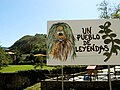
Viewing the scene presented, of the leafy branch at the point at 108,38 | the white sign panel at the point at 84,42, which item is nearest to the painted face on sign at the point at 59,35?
the white sign panel at the point at 84,42

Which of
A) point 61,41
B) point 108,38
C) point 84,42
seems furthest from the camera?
point 61,41

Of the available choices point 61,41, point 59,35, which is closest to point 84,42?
point 61,41

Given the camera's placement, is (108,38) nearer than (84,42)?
Yes

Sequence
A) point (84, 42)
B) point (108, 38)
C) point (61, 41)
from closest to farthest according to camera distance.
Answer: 1. point (108, 38)
2. point (84, 42)
3. point (61, 41)

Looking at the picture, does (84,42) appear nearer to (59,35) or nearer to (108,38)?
(108,38)

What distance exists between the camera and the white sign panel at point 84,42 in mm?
10000

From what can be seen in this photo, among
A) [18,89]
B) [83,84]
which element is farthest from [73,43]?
[18,89]

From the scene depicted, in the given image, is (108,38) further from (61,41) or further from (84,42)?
(61,41)

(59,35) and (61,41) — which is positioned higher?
(59,35)

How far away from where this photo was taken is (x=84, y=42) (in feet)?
33.4

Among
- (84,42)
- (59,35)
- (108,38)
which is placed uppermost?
(59,35)

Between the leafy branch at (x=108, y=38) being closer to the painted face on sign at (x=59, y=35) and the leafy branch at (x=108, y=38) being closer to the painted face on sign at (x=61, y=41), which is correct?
the painted face on sign at (x=61, y=41)

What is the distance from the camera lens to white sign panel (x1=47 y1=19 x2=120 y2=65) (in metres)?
10.0

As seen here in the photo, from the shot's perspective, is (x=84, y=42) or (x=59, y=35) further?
(x=59, y=35)
